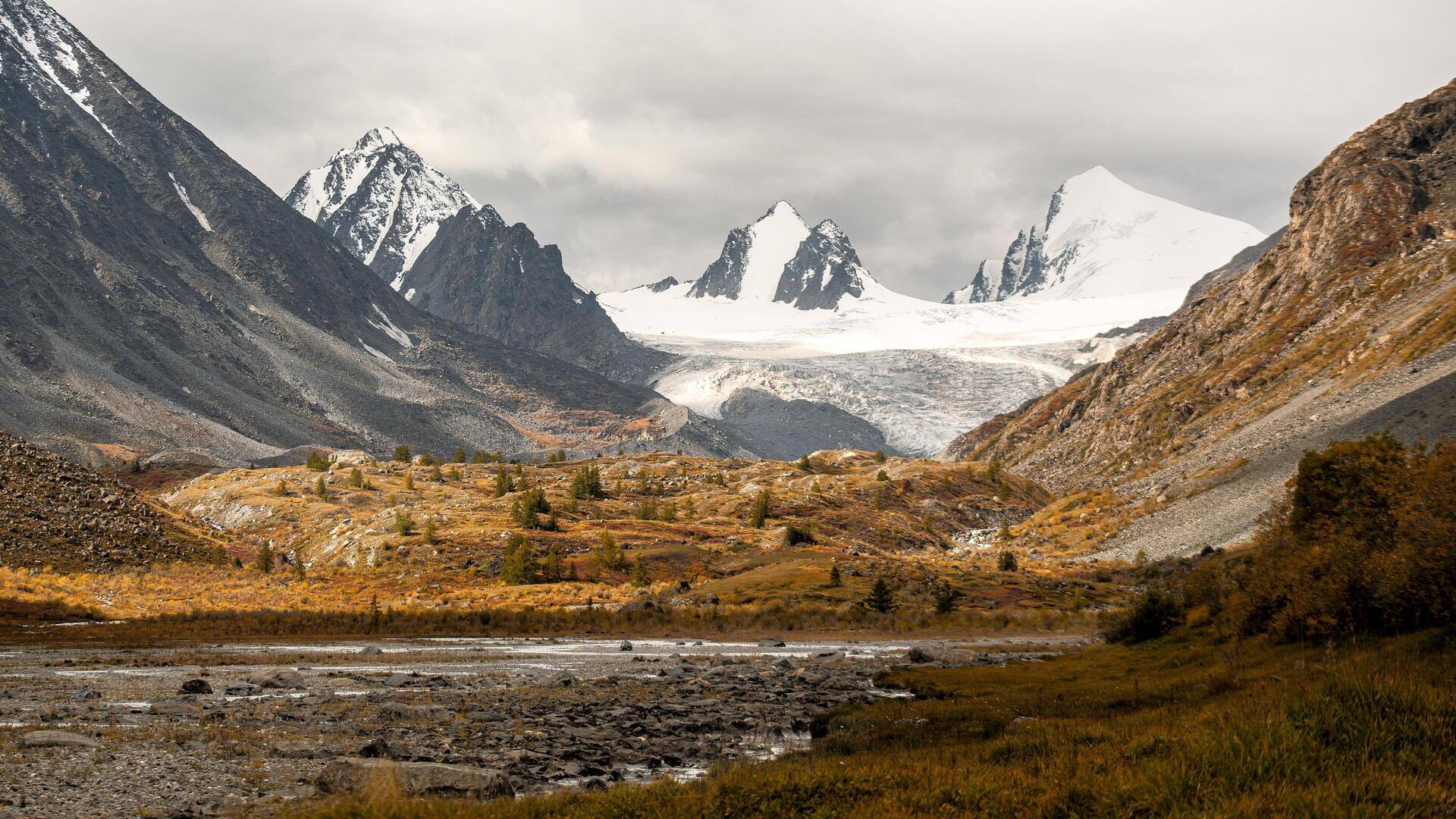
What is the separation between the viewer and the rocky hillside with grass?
109750 millimetres

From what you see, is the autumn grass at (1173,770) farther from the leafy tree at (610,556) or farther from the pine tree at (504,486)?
the pine tree at (504,486)

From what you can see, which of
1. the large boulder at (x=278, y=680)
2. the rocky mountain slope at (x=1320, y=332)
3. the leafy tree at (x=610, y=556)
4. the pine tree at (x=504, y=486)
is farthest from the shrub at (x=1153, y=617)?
the pine tree at (x=504, y=486)

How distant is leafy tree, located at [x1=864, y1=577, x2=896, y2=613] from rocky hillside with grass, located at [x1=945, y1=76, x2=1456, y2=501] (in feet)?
161

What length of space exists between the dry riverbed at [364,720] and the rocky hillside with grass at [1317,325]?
76723mm

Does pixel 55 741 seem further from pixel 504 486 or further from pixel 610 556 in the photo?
pixel 504 486

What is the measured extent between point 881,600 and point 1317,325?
10070 cm

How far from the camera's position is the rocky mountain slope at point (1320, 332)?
104 meters

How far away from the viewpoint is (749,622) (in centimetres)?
7394

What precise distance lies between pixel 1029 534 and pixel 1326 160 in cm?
11594

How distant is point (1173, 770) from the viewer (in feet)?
43.7

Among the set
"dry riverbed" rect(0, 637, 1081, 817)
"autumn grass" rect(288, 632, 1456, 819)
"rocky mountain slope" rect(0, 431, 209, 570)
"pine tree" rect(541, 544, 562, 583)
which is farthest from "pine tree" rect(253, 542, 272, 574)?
"autumn grass" rect(288, 632, 1456, 819)

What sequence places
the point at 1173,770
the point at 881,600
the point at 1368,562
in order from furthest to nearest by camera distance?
the point at 881,600 → the point at 1368,562 → the point at 1173,770

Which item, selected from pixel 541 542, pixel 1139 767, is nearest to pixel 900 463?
pixel 541 542

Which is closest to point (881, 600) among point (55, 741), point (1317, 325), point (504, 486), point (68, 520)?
point (55, 741)
